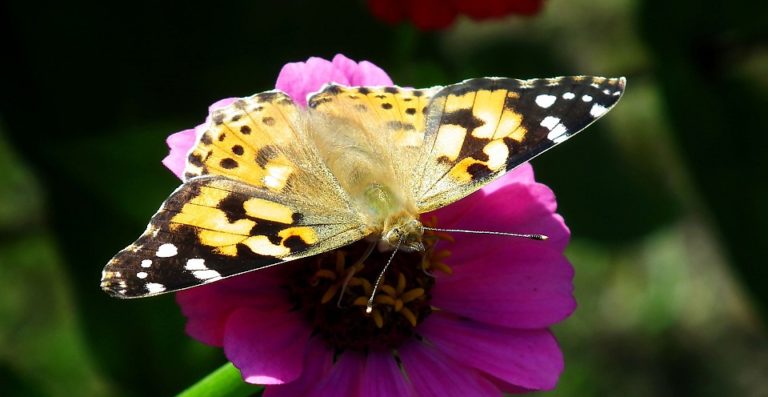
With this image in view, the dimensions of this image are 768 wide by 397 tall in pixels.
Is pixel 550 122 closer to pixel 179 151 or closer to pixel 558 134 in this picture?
pixel 558 134

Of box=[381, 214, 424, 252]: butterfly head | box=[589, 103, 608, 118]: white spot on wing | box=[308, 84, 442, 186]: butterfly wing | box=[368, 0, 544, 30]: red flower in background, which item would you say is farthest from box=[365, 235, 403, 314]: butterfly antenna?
box=[368, 0, 544, 30]: red flower in background

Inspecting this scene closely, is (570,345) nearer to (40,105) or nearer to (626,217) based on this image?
(626,217)

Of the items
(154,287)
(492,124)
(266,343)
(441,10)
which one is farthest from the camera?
(441,10)

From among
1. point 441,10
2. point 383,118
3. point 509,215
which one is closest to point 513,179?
point 509,215

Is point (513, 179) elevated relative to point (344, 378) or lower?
elevated

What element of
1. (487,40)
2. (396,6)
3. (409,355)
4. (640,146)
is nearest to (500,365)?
(409,355)

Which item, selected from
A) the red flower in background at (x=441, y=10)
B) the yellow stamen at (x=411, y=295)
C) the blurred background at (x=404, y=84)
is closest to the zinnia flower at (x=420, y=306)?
the yellow stamen at (x=411, y=295)

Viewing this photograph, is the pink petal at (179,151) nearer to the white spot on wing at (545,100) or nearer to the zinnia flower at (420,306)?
the zinnia flower at (420,306)
